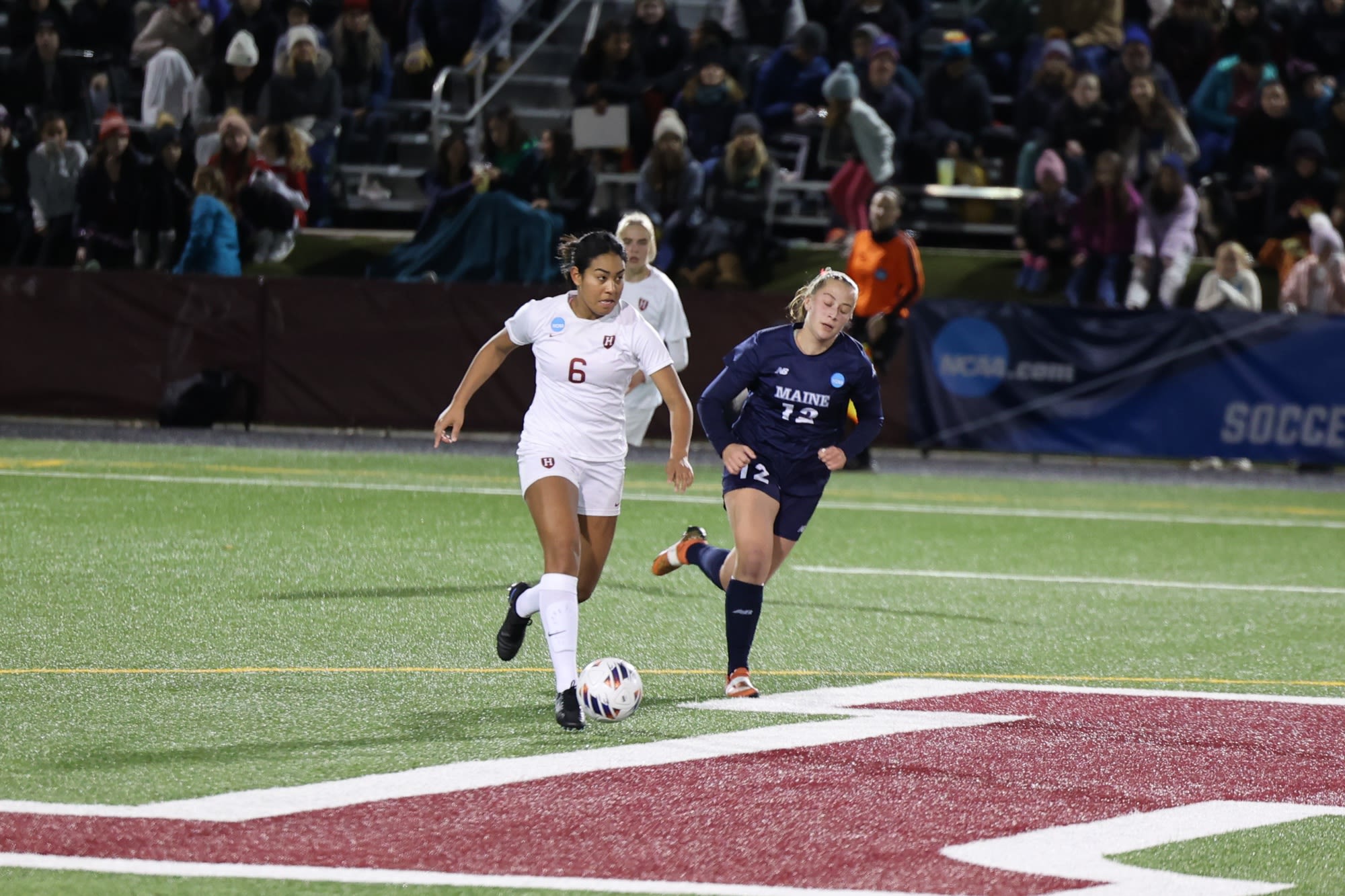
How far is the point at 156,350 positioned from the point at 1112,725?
46.5 feet

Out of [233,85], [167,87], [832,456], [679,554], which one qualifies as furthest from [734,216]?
[832,456]

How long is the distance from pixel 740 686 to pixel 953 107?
15.8 meters

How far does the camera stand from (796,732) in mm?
7242

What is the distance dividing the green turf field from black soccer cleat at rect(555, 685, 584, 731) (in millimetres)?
66

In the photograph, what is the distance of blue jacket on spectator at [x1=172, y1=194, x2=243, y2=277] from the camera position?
20.2 meters

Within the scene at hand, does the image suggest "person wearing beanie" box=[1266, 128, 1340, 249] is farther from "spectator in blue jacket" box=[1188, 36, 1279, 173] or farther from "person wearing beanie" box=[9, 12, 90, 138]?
"person wearing beanie" box=[9, 12, 90, 138]

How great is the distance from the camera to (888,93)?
21.9m

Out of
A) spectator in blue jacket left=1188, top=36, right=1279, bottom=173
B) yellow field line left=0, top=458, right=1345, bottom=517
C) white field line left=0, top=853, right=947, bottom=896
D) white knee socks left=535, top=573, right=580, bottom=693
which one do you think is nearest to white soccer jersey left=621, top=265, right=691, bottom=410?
yellow field line left=0, top=458, right=1345, bottom=517

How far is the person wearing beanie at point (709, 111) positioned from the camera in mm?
21922

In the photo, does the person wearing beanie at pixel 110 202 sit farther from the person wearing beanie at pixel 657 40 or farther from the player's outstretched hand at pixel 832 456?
the player's outstretched hand at pixel 832 456

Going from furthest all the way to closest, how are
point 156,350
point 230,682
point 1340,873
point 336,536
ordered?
point 156,350
point 336,536
point 230,682
point 1340,873

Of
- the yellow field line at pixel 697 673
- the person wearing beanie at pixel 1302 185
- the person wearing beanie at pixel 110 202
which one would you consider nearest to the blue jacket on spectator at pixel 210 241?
the person wearing beanie at pixel 110 202

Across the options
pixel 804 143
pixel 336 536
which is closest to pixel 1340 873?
pixel 336 536

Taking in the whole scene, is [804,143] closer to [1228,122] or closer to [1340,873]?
[1228,122]
